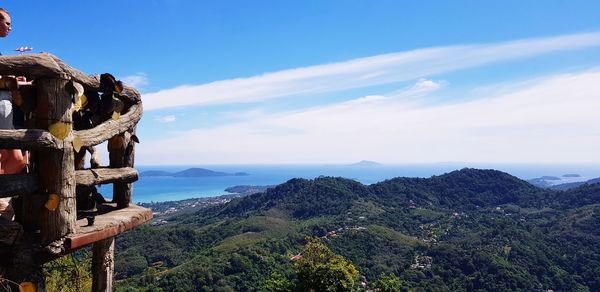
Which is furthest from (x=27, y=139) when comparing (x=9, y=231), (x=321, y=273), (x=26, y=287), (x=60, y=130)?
(x=321, y=273)

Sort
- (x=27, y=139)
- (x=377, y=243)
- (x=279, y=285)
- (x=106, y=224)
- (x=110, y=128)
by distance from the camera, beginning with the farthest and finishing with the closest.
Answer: (x=377, y=243) → (x=279, y=285) → (x=110, y=128) → (x=106, y=224) → (x=27, y=139)

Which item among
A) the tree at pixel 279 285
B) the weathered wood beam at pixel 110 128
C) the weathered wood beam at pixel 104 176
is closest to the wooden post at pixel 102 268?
the weathered wood beam at pixel 104 176

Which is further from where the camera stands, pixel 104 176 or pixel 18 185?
pixel 104 176

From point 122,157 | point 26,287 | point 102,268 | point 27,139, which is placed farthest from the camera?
point 102,268

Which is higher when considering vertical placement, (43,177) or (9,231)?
(43,177)

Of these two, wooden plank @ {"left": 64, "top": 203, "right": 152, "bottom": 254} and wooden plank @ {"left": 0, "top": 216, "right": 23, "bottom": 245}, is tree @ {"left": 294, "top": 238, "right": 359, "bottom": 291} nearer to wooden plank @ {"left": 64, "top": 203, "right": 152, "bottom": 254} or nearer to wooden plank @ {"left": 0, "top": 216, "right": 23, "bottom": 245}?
wooden plank @ {"left": 64, "top": 203, "right": 152, "bottom": 254}

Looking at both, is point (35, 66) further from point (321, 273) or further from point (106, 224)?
point (321, 273)

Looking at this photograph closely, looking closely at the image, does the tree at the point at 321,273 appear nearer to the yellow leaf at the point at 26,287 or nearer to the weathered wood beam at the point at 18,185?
the yellow leaf at the point at 26,287

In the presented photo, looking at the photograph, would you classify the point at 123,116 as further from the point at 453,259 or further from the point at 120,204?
the point at 453,259

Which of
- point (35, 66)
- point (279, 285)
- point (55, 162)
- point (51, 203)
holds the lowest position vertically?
point (279, 285)
